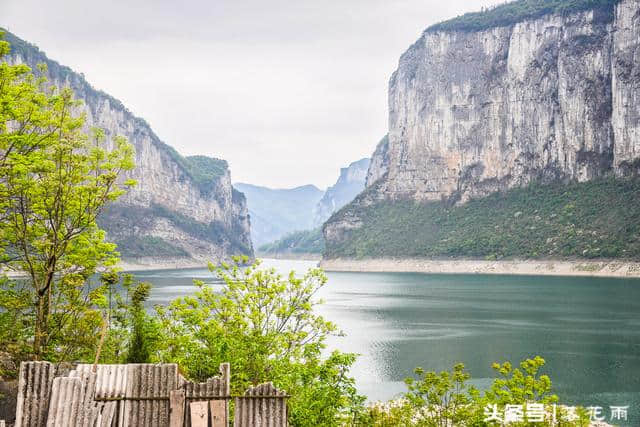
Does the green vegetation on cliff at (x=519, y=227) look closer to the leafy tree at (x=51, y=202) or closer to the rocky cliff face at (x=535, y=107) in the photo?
the rocky cliff face at (x=535, y=107)

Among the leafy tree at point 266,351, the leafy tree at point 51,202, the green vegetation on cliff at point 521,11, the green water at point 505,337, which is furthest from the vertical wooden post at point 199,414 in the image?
the green vegetation on cliff at point 521,11

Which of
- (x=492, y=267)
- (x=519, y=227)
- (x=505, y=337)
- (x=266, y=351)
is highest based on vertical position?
(x=519, y=227)

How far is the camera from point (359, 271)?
171875 mm

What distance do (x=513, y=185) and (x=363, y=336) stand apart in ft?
450

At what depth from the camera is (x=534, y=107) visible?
171 meters

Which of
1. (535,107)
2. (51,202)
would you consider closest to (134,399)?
(51,202)

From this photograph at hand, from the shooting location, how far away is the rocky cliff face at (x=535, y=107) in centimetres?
14462

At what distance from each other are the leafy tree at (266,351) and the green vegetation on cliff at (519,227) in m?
104

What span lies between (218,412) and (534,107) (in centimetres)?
17771

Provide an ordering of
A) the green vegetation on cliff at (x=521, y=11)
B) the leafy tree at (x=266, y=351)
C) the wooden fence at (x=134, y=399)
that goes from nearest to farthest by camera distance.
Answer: the wooden fence at (x=134, y=399) → the leafy tree at (x=266, y=351) → the green vegetation on cliff at (x=521, y=11)

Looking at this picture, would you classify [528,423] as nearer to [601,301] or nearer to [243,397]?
[243,397]

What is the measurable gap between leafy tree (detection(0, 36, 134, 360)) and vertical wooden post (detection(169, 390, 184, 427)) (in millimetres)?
5110

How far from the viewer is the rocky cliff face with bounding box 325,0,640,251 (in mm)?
144625

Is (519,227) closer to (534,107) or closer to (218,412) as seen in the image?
(534,107)
